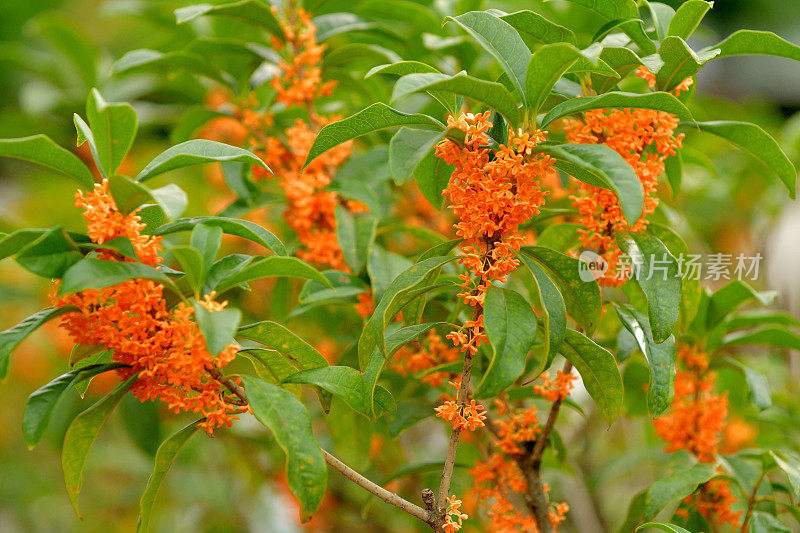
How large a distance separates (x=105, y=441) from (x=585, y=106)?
2.75m

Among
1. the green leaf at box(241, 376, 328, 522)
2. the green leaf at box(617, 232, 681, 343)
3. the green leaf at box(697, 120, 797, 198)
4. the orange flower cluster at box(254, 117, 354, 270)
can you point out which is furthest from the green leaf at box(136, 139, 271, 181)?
the green leaf at box(697, 120, 797, 198)

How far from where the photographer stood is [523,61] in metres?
0.81

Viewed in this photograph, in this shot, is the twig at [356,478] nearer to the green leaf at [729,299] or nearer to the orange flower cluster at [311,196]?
the orange flower cluster at [311,196]

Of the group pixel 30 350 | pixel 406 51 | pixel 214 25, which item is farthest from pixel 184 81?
pixel 30 350

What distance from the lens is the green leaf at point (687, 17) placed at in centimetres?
86

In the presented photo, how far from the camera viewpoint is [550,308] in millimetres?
822

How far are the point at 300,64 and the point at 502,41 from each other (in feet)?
1.69

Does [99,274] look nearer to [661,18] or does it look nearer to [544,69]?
[544,69]

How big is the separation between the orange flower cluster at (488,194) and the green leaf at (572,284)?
0.07 m

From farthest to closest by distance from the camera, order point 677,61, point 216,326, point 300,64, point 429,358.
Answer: point 300,64 < point 429,358 < point 677,61 < point 216,326

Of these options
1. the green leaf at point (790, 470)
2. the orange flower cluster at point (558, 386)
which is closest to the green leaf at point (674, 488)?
the green leaf at point (790, 470)

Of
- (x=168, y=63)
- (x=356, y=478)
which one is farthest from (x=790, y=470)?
(x=168, y=63)

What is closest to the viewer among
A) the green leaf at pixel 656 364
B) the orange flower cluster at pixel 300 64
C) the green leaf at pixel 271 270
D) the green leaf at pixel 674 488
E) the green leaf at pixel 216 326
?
the green leaf at pixel 216 326

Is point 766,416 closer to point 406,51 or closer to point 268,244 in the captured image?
point 406,51
